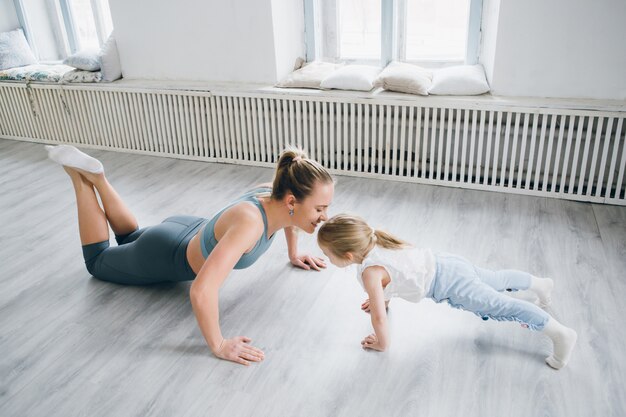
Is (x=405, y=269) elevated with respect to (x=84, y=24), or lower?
lower

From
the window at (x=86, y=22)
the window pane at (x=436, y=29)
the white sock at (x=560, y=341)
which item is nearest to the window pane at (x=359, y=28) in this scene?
the window pane at (x=436, y=29)

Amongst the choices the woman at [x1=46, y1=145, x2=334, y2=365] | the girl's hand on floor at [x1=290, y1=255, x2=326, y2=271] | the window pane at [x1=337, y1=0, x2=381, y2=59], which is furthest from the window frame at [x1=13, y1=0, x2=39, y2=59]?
the girl's hand on floor at [x1=290, y1=255, x2=326, y2=271]

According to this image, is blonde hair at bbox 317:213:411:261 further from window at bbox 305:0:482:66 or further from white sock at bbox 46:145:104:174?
window at bbox 305:0:482:66

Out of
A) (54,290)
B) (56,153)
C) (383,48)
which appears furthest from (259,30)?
(54,290)

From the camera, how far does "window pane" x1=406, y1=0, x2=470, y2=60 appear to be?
3545mm

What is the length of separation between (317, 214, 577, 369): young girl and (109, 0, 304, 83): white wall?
2.26 m

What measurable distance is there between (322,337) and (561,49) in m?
2.24

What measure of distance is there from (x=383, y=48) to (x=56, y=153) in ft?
8.06

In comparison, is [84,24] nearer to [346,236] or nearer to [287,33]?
[287,33]

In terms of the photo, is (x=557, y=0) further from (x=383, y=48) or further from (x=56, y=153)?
(x=56, y=153)

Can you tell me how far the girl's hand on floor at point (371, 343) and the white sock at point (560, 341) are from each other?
584 mm

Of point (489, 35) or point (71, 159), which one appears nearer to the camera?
point (71, 159)

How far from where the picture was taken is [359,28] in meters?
3.82

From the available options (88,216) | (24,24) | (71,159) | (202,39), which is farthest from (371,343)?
(24,24)
